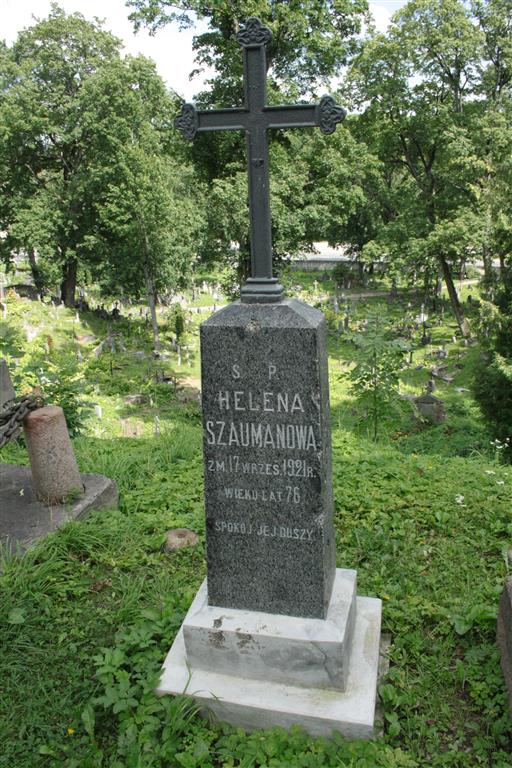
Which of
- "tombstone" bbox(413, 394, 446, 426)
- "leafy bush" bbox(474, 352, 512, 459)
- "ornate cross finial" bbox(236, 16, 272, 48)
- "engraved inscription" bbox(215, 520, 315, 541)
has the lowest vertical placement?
"tombstone" bbox(413, 394, 446, 426)

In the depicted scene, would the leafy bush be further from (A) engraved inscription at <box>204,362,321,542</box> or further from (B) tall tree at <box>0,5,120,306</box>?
(B) tall tree at <box>0,5,120,306</box>

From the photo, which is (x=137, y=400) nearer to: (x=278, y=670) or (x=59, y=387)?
(x=59, y=387)

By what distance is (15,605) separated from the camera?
417cm

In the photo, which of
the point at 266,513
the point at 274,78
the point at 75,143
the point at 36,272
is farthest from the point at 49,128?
the point at 266,513

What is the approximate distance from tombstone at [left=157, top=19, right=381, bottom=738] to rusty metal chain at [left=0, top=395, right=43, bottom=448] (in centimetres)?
239

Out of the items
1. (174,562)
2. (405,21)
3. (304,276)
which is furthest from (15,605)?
(304,276)

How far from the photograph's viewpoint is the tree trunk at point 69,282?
93.3 feet

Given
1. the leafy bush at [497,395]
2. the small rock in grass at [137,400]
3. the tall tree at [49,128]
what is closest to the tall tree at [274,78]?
the small rock in grass at [137,400]

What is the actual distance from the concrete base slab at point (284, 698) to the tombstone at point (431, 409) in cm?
1132

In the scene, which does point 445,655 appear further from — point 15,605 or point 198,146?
point 198,146

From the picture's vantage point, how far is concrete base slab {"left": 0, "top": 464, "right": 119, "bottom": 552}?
503cm

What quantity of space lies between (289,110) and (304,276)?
1566 inches

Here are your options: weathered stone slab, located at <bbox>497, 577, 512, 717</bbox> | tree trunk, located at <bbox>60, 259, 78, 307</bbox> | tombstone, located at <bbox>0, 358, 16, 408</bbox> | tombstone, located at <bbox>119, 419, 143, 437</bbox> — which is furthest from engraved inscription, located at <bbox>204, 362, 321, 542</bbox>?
tree trunk, located at <bbox>60, 259, 78, 307</bbox>

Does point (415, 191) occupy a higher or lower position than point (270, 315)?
higher
